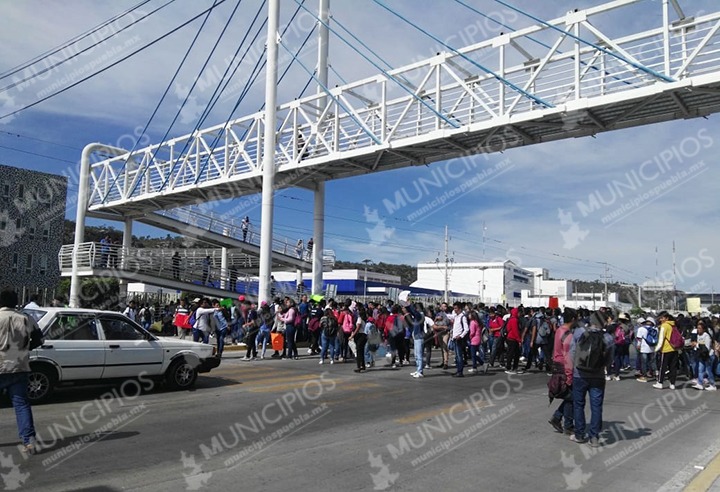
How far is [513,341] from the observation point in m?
15.3

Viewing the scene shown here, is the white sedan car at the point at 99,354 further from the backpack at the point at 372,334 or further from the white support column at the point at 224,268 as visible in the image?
the white support column at the point at 224,268

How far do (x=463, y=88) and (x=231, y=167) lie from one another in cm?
1160

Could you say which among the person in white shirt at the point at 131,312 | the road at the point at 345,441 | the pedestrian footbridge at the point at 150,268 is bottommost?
the road at the point at 345,441

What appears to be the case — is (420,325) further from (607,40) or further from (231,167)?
(231,167)

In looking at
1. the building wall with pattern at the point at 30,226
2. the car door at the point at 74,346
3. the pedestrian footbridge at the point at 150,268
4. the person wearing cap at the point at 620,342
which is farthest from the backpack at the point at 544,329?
the building wall with pattern at the point at 30,226

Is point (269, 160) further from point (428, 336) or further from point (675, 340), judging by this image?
point (675, 340)

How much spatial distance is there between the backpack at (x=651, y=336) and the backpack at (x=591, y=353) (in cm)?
856

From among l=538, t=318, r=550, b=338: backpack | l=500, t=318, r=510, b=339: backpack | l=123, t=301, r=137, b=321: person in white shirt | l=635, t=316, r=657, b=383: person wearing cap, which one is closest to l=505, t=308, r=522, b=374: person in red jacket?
l=500, t=318, r=510, b=339: backpack

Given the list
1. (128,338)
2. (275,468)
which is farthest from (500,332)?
(275,468)

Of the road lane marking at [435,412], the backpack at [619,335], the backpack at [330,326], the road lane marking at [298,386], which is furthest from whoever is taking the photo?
the backpack at [330,326]

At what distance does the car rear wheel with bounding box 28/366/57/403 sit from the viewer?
9141 millimetres

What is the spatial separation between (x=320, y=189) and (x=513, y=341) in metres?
12.6

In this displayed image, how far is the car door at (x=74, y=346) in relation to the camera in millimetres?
9312

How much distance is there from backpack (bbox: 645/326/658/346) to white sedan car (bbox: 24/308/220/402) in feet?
35.9
